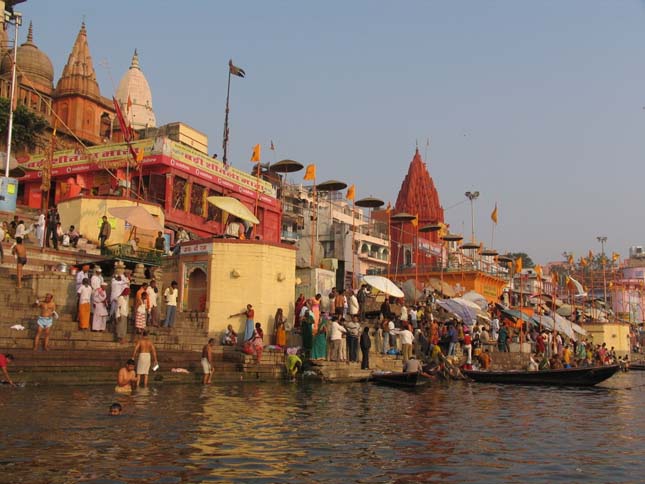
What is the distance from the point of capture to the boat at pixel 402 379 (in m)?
16.6

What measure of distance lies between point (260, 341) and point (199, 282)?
11.9ft

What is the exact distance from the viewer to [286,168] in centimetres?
3256

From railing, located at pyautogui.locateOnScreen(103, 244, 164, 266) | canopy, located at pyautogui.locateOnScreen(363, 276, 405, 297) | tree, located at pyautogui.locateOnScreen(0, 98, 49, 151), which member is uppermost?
tree, located at pyautogui.locateOnScreen(0, 98, 49, 151)

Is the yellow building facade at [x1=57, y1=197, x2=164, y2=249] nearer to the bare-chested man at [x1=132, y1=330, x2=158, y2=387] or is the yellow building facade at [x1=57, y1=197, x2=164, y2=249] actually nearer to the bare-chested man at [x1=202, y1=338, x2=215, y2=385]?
the bare-chested man at [x1=202, y1=338, x2=215, y2=385]

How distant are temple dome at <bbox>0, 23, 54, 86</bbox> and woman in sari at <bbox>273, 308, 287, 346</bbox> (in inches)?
1117

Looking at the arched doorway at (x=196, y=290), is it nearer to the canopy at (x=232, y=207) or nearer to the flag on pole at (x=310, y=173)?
the canopy at (x=232, y=207)

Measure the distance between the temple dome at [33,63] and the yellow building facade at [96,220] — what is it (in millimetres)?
19362

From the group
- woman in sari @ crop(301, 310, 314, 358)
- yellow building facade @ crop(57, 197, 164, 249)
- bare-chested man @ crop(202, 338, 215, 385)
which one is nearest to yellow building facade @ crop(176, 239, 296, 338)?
woman in sari @ crop(301, 310, 314, 358)

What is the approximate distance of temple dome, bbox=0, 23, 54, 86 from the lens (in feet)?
132

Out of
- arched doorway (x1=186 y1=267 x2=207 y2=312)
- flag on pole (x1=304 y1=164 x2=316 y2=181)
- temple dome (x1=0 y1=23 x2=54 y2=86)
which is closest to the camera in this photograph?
arched doorway (x1=186 y1=267 x2=207 y2=312)

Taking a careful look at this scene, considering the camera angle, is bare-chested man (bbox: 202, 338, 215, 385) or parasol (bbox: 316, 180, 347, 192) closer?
bare-chested man (bbox: 202, 338, 215, 385)

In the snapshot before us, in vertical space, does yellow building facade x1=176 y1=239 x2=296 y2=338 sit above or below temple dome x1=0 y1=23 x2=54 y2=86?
below

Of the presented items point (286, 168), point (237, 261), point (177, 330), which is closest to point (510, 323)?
point (286, 168)

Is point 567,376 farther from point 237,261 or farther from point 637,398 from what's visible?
point 237,261
